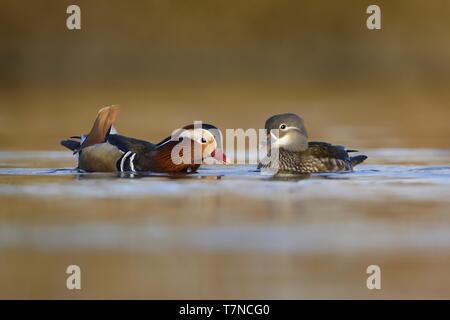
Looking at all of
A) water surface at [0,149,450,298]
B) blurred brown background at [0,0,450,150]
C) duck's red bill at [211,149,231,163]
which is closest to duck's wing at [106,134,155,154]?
water surface at [0,149,450,298]

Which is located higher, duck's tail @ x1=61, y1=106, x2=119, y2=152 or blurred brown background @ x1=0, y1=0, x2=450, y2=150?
blurred brown background @ x1=0, y1=0, x2=450, y2=150

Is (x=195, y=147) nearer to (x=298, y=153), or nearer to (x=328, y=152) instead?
(x=298, y=153)

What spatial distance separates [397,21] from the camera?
47.4 feet

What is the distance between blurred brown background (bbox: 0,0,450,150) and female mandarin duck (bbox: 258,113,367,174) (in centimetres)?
424

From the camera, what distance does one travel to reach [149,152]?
855 centimetres

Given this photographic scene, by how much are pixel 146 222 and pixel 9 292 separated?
4.71 feet

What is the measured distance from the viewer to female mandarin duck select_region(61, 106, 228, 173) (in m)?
8.48

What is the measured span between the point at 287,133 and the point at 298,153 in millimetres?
208

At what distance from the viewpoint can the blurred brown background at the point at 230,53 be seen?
1350 centimetres

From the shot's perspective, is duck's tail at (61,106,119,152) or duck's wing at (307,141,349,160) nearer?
duck's wing at (307,141,349,160)

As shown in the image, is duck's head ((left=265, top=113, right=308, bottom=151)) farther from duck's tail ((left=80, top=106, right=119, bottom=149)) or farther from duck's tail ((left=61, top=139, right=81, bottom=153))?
duck's tail ((left=61, top=139, right=81, bottom=153))

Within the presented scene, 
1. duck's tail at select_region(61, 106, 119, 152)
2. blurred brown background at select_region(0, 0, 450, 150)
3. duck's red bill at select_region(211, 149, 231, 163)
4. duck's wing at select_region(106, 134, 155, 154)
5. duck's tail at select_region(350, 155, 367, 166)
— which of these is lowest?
duck's tail at select_region(350, 155, 367, 166)

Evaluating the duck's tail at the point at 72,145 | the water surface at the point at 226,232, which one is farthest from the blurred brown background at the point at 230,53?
the water surface at the point at 226,232

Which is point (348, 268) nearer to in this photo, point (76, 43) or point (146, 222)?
point (146, 222)
